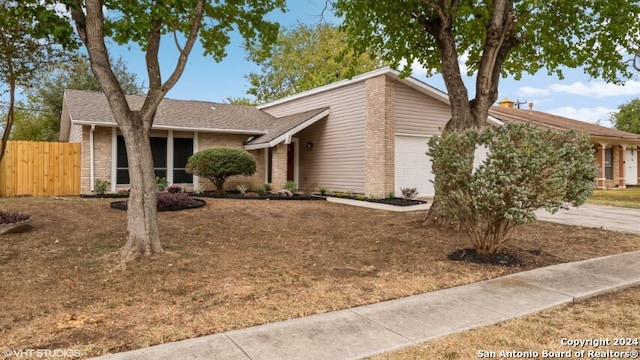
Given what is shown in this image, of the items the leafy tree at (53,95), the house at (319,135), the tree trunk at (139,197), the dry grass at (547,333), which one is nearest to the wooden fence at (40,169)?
the house at (319,135)

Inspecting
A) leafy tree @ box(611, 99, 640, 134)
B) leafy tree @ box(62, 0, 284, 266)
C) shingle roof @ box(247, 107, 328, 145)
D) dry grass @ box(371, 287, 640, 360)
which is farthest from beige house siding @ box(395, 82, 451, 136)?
leafy tree @ box(611, 99, 640, 134)

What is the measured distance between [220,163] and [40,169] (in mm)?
6542

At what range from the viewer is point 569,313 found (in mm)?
4027

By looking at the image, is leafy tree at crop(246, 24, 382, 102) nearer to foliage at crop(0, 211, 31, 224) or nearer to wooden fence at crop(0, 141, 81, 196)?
wooden fence at crop(0, 141, 81, 196)

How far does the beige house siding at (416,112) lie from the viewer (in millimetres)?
14555

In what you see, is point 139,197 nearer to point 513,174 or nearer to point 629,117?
point 513,174

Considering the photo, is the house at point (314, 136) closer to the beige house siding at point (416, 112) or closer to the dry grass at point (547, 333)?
the beige house siding at point (416, 112)

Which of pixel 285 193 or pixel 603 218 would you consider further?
pixel 285 193

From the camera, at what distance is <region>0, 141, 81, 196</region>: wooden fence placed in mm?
13695

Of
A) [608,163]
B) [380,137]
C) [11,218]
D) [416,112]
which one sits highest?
[416,112]

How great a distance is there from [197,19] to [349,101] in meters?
9.67

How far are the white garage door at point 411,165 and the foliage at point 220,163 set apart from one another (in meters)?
5.40

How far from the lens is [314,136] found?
57.5 feet

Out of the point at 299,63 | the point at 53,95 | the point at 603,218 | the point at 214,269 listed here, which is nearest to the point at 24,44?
the point at 214,269
